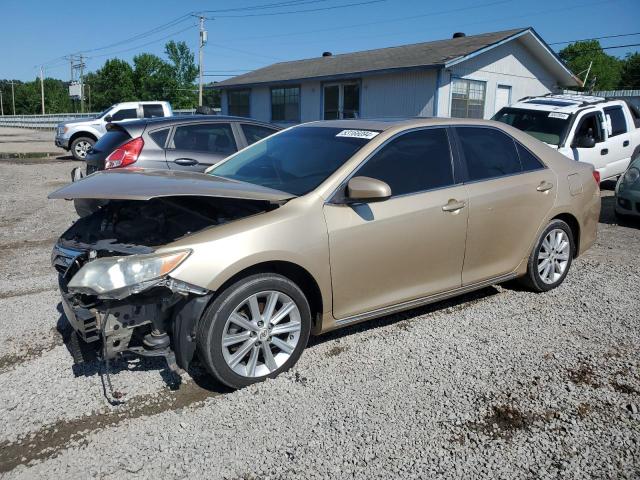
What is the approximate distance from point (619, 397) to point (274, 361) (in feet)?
7.02

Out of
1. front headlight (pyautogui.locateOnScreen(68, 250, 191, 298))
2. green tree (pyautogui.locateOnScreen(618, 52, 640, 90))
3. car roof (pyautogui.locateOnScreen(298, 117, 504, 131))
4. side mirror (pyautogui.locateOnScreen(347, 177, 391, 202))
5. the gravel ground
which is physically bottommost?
the gravel ground

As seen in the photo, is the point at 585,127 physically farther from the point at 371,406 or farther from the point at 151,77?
the point at 151,77

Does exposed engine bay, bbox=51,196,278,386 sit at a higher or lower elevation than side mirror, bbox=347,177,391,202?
lower

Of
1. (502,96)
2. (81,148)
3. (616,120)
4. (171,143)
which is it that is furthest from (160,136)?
(502,96)

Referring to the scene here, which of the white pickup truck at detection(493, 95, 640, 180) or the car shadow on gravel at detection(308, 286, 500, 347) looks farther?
the white pickup truck at detection(493, 95, 640, 180)

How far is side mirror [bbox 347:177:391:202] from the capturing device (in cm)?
346

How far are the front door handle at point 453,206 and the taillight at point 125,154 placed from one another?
15.0ft

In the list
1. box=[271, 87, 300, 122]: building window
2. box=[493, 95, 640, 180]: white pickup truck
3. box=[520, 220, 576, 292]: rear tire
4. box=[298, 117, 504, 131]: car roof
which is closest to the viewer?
box=[298, 117, 504, 131]: car roof

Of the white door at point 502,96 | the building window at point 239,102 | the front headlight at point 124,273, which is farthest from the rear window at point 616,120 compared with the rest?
the building window at point 239,102

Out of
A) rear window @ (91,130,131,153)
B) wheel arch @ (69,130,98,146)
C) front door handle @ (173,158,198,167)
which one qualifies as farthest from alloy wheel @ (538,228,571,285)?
wheel arch @ (69,130,98,146)

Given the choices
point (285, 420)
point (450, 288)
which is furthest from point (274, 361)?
point (450, 288)

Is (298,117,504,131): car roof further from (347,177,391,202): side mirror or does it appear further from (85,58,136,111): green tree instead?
(85,58,136,111): green tree

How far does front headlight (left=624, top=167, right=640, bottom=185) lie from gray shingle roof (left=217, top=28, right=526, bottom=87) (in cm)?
1044

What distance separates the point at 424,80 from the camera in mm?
18703
